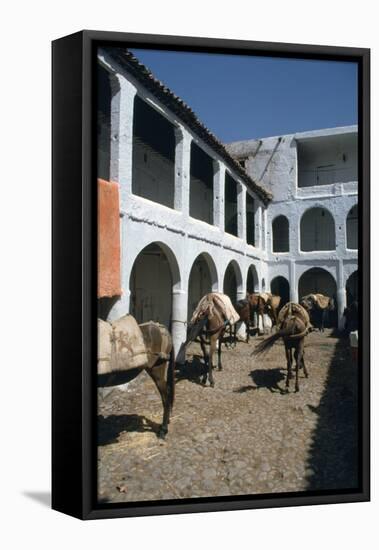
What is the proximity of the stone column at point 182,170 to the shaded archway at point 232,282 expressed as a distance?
2.83ft

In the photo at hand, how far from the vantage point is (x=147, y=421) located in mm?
7680

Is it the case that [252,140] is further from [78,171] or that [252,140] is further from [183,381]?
[183,381]

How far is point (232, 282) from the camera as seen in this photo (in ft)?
27.7

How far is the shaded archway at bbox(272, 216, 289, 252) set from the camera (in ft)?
29.1

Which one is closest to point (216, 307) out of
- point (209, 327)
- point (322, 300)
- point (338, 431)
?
point (209, 327)

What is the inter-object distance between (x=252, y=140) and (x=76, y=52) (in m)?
2.34

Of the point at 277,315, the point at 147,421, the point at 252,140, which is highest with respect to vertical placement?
the point at 252,140

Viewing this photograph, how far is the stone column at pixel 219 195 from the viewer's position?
871 cm

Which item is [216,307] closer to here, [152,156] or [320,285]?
[320,285]

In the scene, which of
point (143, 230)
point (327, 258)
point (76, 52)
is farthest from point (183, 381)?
point (76, 52)

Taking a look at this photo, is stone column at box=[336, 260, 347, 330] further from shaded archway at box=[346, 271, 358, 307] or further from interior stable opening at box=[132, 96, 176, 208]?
interior stable opening at box=[132, 96, 176, 208]

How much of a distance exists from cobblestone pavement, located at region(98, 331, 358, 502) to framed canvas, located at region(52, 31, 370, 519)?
0.7 inches

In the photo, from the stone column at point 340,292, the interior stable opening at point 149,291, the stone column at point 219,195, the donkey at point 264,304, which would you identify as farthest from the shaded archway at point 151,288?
the stone column at point 340,292

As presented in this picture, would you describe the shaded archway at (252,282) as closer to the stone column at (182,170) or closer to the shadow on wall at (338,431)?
the stone column at (182,170)
